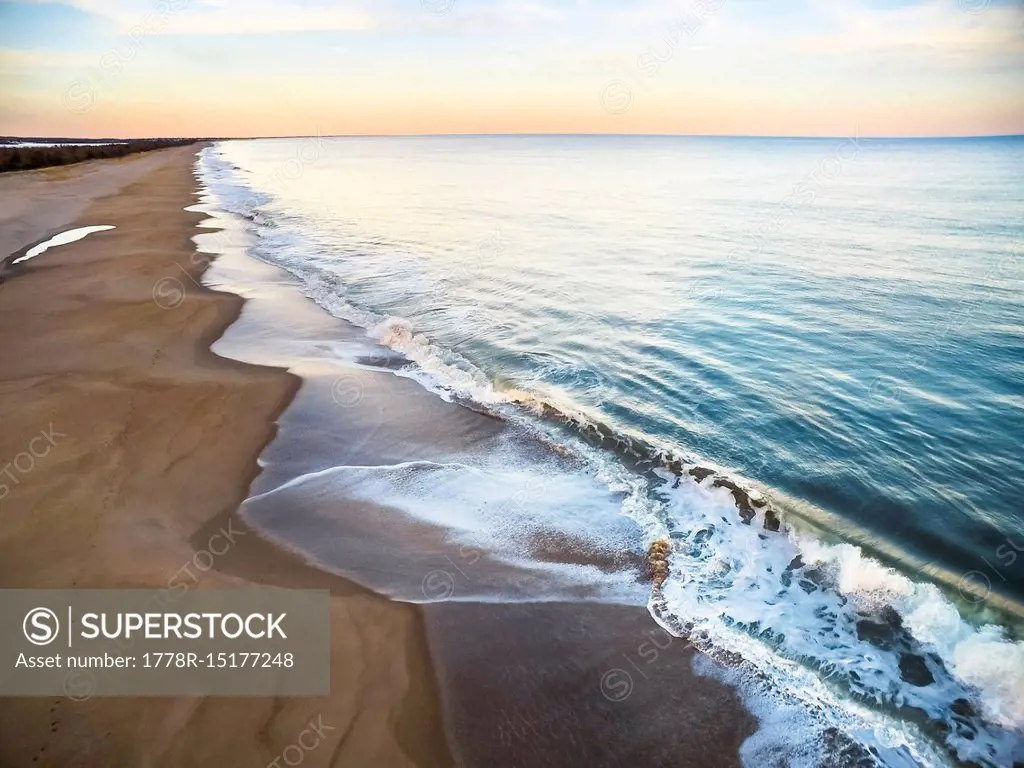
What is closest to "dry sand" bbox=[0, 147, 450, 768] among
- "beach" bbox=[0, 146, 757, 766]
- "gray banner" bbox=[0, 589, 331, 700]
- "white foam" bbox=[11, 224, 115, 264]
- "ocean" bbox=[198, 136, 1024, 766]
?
"beach" bbox=[0, 146, 757, 766]

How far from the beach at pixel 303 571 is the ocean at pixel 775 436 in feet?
1.66

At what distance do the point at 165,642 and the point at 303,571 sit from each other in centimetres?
148

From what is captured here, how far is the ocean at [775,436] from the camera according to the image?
5.98m

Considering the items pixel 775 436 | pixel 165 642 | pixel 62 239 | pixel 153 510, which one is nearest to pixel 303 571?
pixel 165 642

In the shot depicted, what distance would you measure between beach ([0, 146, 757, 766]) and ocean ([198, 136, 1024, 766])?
507mm

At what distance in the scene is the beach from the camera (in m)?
5.06

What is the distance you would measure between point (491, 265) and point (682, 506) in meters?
16.8

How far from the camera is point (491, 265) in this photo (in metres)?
23.8

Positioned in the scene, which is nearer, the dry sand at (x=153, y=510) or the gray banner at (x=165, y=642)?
the dry sand at (x=153, y=510)

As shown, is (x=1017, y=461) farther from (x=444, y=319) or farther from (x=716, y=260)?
(x=716, y=260)

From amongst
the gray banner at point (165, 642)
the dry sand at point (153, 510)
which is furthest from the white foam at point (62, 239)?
the gray banner at point (165, 642)

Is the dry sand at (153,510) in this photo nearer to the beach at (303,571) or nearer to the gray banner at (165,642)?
the beach at (303,571)

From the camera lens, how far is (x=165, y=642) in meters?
5.92

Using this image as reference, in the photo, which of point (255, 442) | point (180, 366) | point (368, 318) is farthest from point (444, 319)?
point (255, 442)
